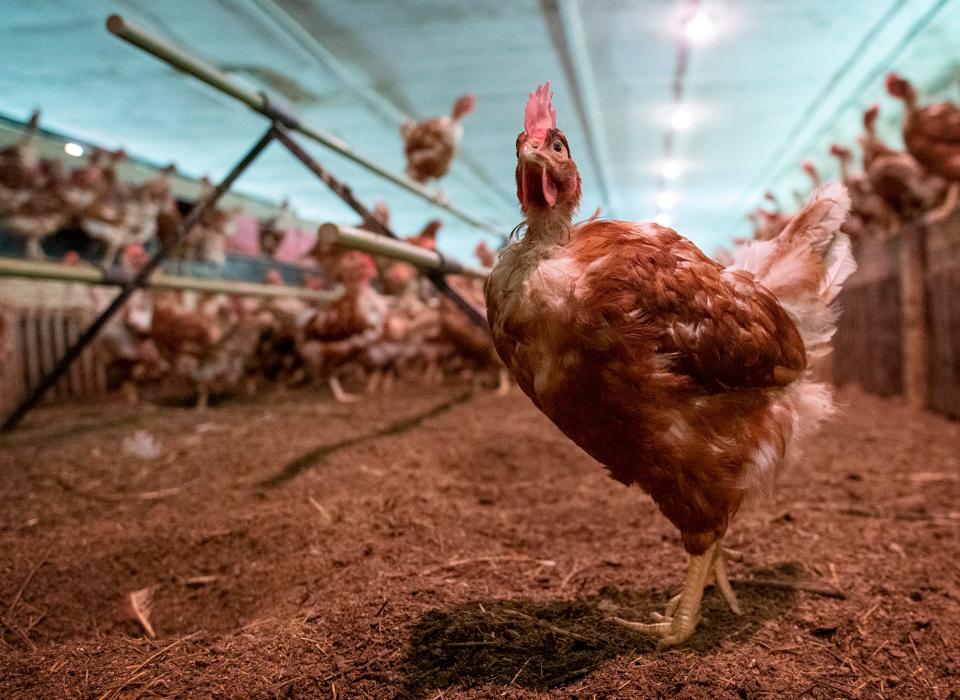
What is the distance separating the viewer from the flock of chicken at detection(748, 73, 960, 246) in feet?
16.2

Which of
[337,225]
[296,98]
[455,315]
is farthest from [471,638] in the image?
[296,98]

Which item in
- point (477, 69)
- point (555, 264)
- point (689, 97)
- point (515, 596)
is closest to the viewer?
point (555, 264)

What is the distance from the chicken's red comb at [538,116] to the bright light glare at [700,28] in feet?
16.3

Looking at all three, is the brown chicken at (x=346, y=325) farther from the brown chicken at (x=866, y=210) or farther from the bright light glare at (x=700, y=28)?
the brown chicken at (x=866, y=210)

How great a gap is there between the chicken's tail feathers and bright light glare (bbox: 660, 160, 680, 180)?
26.7ft

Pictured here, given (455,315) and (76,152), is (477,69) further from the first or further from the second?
(76,152)

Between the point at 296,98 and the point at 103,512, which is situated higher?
the point at 296,98

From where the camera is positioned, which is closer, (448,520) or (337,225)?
A: (337,225)

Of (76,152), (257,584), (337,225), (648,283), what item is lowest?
(257,584)

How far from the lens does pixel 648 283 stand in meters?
1.41

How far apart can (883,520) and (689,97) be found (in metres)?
6.16

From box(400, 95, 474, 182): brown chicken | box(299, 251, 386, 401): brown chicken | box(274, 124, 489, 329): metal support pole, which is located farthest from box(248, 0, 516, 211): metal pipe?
box(274, 124, 489, 329): metal support pole

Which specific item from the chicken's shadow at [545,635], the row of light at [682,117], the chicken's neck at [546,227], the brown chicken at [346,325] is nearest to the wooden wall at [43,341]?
the brown chicken at [346,325]

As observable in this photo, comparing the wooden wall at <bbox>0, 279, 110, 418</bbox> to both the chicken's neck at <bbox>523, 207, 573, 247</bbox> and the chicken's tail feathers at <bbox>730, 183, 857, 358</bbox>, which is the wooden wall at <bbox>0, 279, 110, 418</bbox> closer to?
the chicken's neck at <bbox>523, 207, 573, 247</bbox>
